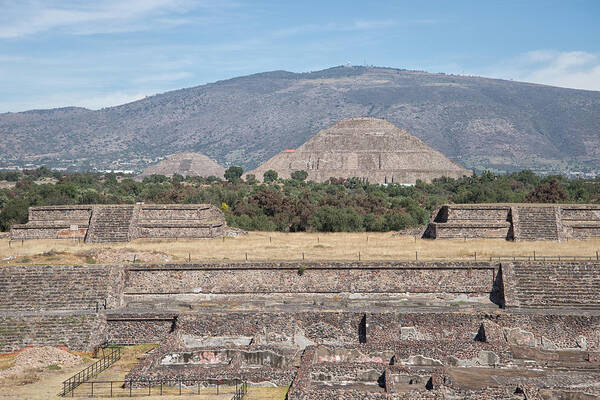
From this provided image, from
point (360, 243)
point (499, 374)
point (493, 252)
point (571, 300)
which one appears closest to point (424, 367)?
point (499, 374)

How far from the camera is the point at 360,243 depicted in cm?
4134

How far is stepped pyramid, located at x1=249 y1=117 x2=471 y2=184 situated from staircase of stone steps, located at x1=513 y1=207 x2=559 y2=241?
271ft

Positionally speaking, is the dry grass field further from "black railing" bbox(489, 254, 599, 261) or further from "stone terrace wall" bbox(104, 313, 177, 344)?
"stone terrace wall" bbox(104, 313, 177, 344)

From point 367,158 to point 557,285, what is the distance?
112238 mm

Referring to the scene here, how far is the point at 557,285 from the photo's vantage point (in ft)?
101

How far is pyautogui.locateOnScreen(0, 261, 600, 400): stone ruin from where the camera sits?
22688 mm

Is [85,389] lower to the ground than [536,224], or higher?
lower

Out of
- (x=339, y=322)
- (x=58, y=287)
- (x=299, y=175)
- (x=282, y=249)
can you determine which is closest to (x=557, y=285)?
(x=339, y=322)

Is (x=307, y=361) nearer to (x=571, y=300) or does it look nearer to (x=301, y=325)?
(x=301, y=325)

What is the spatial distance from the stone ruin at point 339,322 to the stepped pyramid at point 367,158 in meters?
95.1

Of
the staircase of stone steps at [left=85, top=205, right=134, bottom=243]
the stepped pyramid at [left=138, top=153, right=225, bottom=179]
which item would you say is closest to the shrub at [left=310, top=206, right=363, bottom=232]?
the staircase of stone steps at [left=85, top=205, right=134, bottom=243]

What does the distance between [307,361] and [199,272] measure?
10610mm

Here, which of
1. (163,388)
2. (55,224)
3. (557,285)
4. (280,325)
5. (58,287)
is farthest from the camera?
(55,224)

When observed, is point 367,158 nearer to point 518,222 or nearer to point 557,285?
point 518,222
